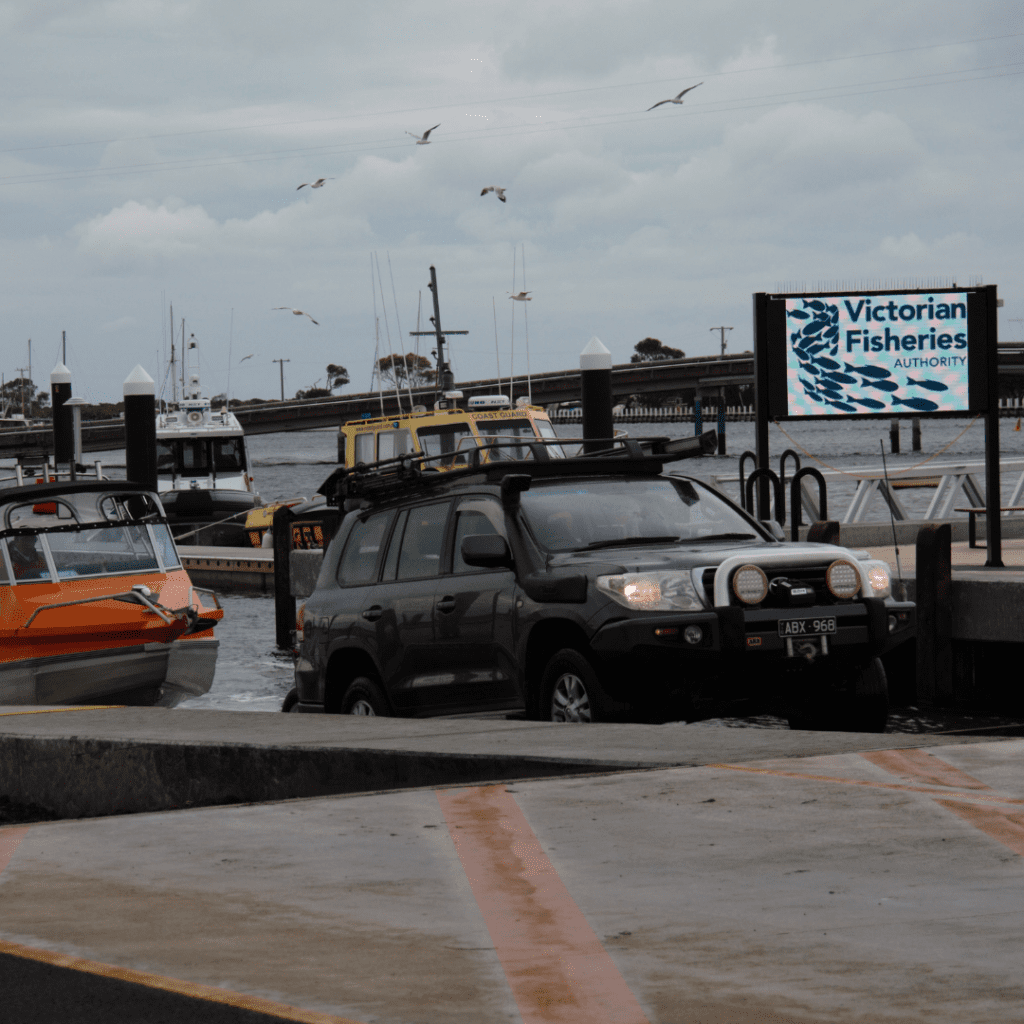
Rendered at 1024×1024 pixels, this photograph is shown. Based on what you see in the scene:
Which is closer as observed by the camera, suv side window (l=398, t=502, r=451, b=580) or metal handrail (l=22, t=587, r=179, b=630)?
suv side window (l=398, t=502, r=451, b=580)

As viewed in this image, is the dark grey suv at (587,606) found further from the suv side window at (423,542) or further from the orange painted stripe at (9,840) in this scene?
the orange painted stripe at (9,840)

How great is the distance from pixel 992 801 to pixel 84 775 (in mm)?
4641

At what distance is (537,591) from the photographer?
8578 mm

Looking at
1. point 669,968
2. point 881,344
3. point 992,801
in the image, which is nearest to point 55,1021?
point 669,968

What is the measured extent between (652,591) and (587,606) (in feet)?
1.19

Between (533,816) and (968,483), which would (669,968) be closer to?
(533,816)

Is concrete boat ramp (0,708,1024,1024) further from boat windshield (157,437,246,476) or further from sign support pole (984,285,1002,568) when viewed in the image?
boat windshield (157,437,246,476)

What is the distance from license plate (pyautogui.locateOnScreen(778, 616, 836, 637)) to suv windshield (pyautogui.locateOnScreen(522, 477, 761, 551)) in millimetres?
1080

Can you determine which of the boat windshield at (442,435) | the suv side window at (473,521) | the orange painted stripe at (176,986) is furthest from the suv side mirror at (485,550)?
the boat windshield at (442,435)

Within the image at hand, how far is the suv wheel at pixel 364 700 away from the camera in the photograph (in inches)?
387

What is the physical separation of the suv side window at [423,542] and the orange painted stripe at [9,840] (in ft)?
14.0

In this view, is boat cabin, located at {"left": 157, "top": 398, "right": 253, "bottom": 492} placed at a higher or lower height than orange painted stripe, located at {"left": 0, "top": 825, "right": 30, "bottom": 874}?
higher

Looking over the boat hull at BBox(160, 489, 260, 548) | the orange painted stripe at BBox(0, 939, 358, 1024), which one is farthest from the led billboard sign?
the boat hull at BBox(160, 489, 260, 548)

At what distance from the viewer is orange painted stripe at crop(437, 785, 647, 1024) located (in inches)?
137
